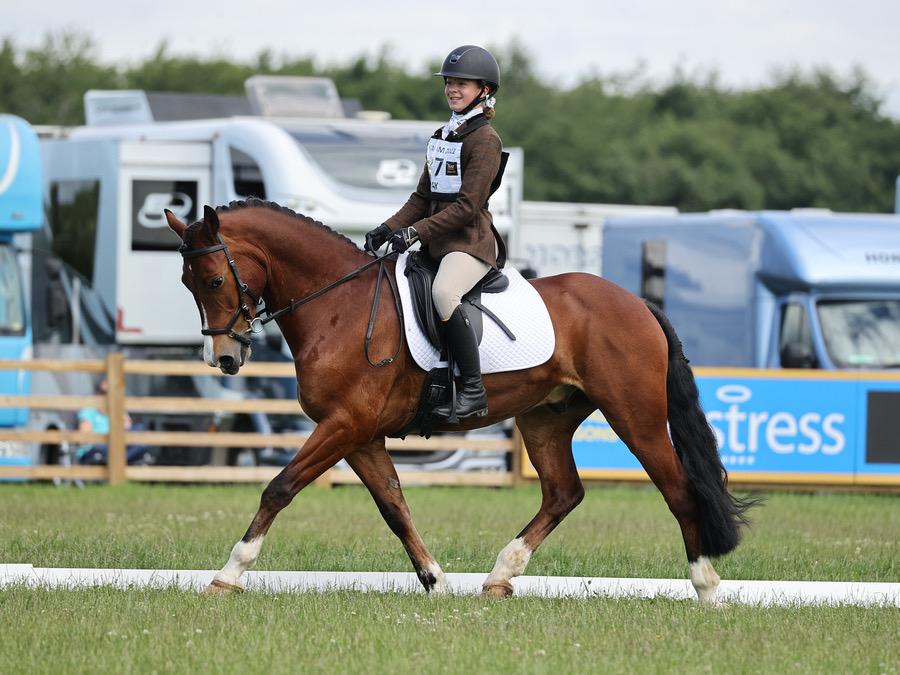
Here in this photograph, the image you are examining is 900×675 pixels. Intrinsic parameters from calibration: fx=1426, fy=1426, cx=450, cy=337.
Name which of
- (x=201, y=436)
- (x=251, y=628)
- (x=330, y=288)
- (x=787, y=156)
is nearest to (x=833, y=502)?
(x=201, y=436)

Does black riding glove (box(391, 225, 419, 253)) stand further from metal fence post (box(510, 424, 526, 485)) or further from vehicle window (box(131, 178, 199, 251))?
vehicle window (box(131, 178, 199, 251))

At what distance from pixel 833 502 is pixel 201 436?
7129 mm

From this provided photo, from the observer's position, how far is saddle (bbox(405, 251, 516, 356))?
26.2 ft

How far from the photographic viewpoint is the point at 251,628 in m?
6.68

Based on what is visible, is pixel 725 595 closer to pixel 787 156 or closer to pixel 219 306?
pixel 219 306

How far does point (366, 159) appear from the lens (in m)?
17.5

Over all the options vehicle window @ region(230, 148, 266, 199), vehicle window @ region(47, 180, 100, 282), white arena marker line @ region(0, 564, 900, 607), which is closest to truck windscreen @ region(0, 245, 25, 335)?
vehicle window @ region(47, 180, 100, 282)

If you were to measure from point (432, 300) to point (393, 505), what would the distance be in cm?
117

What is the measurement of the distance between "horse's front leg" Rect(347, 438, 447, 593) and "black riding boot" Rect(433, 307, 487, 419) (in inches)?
17.0

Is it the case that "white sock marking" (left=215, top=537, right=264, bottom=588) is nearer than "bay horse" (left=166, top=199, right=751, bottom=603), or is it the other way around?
"white sock marking" (left=215, top=537, right=264, bottom=588)

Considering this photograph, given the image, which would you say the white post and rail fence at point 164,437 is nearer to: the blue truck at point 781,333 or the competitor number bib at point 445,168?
the blue truck at point 781,333

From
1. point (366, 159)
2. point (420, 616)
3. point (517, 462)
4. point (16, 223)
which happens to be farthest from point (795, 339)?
point (420, 616)

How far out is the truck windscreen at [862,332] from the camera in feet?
57.8

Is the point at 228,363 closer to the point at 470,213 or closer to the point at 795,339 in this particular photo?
the point at 470,213
